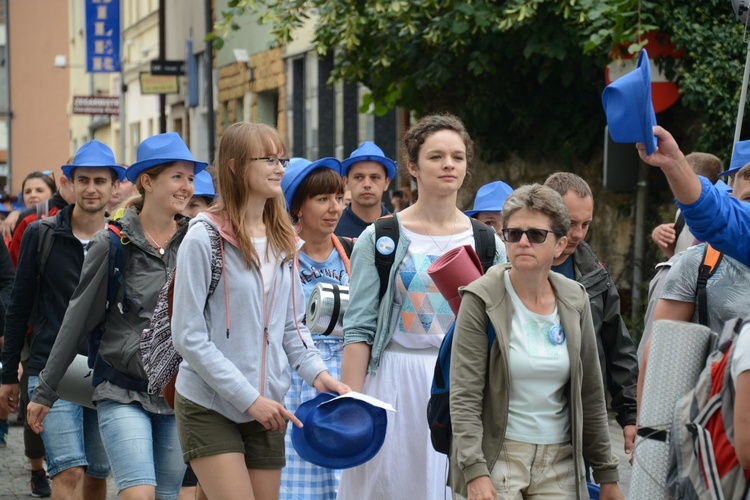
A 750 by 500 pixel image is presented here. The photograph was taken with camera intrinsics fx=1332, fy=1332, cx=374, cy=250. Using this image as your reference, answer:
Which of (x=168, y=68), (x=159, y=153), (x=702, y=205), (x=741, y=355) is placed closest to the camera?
(x=741, y=355)

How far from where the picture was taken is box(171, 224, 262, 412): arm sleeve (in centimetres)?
457

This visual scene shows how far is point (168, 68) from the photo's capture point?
88.6ft

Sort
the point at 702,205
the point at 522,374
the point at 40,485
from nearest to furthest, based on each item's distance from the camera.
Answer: the point at 702,205 → the point at 522,374 → the point at 40,485

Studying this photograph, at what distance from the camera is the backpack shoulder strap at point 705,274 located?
4734 mm

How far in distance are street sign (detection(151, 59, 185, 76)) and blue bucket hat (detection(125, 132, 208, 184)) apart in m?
20.9

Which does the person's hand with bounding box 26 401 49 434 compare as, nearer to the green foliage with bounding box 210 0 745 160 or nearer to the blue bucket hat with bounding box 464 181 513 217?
the blue bucket hat with bounding box 464 181 513 217

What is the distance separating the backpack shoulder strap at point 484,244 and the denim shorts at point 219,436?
119cm

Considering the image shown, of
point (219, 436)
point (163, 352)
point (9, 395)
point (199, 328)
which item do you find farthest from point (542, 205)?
point (9, 395)

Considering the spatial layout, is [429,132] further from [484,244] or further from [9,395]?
[9,395]

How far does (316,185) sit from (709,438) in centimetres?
358

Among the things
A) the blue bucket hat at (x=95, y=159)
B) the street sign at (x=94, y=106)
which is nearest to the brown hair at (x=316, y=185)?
the blue bucket hat at (x=95, y=159)

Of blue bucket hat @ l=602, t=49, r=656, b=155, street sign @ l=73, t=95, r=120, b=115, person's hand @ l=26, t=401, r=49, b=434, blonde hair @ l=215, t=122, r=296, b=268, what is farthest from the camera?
street sign @ l=73, t=95, r=120, b=115

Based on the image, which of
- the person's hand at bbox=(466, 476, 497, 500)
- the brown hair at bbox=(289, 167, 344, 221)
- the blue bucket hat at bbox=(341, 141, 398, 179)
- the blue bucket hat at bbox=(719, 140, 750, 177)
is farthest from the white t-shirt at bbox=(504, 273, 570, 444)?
the blue bucket hat at bbox=(341, 141, 398, 179)

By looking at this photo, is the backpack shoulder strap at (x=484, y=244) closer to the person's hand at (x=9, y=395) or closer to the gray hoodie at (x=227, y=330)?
the gray hoodie at (x=227, y=330)
